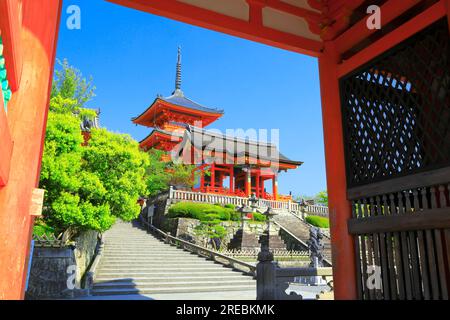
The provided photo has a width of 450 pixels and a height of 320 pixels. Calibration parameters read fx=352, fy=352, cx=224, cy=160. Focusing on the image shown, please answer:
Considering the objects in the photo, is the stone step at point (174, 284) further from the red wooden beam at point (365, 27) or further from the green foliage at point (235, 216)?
the red wooden beam at point (365, 27)

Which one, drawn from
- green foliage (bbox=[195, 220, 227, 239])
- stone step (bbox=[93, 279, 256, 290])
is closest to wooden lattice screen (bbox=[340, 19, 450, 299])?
Answer: stone step (bbox=[93, 279, 256, 290])

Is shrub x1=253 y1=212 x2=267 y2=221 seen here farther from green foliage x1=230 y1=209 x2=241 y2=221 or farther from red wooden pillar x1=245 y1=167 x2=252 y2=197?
red wooden pillar x1=245 y1=167 x2=252 y2=197

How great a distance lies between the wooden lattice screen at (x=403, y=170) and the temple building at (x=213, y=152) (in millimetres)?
20201

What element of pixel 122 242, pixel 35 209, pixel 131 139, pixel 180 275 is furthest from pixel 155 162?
pixel 35 209

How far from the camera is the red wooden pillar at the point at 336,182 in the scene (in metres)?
4.12

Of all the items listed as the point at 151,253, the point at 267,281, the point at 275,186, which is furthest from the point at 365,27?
the point at 275,186

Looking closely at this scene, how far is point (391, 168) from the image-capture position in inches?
150

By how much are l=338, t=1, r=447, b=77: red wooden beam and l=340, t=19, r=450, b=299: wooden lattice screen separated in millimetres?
68

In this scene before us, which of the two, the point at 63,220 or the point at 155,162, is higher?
the point at 155,162

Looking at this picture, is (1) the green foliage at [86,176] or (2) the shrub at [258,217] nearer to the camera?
(1) the green foliage at [86,176]

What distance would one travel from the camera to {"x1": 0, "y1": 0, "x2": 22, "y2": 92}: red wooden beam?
1731mm

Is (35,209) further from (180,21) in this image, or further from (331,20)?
(331,20)

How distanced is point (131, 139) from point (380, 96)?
1083cm

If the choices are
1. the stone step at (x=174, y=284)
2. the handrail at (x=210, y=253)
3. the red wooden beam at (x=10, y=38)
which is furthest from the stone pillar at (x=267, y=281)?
the handrail at (x=210, y=253)
